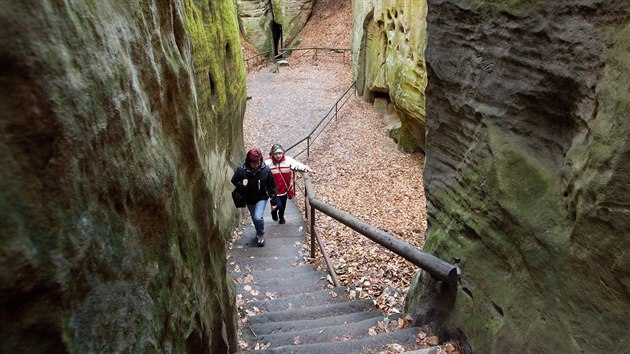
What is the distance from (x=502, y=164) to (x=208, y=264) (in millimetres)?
2694

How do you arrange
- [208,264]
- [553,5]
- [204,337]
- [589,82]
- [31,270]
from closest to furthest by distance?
[31,270]
[589,82]
[553,5]
[204,337]
[208,264]

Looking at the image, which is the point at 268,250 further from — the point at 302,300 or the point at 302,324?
the point at 302,324

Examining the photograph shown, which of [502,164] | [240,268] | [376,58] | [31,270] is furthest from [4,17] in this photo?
[376,58]

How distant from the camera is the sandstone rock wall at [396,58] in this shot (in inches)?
539

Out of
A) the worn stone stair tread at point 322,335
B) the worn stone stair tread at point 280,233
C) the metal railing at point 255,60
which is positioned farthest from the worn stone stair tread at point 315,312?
the metal railing at point 255,60

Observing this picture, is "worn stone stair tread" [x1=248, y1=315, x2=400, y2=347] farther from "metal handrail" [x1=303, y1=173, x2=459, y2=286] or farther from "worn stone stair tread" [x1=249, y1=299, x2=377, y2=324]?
"metal handrail" [x1=303, y1=173, x2=459, y2=286]

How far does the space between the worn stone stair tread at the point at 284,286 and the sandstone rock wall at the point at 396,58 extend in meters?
7.38

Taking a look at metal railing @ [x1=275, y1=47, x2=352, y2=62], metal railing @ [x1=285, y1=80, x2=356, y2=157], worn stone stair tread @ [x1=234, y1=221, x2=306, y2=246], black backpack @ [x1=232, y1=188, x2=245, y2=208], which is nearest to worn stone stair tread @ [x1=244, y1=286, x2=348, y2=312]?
black backpack @ [x1=232, y1=188, x2=245, y2=208]

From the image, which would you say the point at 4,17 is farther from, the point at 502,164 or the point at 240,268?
the point at 240,268

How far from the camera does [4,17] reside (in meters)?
1.65

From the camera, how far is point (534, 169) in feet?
12.0

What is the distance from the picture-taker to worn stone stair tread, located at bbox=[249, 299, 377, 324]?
5.84 m

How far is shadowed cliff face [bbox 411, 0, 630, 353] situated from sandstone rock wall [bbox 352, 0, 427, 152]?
27.9 ft

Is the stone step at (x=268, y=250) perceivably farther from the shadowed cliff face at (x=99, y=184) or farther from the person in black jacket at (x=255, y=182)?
the shadowed cliff face at (x=99, y=184)
